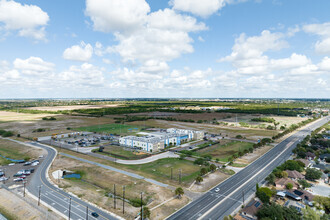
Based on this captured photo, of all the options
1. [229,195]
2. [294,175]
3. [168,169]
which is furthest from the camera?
[168,169]

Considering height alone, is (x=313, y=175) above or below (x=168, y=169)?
above

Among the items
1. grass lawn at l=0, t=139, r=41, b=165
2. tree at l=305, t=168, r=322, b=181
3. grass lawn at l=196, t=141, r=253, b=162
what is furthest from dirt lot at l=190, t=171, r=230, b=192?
grass lawn at l=0, t=139, r=41, b=165

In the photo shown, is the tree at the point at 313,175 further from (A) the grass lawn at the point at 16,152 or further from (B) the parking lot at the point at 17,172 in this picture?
(A) the grass lawn at the point at 16,152

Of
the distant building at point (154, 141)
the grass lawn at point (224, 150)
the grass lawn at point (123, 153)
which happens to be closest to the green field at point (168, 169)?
the grass lawn at point (123, 153)

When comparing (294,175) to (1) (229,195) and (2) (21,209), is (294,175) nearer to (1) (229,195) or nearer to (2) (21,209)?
(1) (229,195)

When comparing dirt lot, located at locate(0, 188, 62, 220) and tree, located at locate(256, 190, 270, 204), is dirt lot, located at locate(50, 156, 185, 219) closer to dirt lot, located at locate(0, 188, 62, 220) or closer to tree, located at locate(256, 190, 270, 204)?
dirt lot, located at locate(0, 188, 62, 220)

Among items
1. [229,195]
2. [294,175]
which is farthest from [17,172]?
[294,175]
